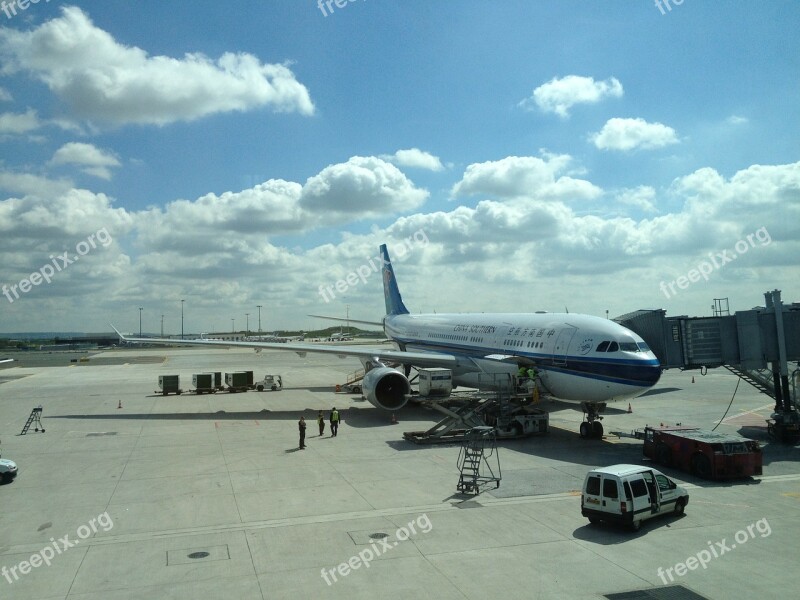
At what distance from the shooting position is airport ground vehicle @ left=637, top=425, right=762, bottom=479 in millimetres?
18422

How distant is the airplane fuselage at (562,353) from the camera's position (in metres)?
23.0

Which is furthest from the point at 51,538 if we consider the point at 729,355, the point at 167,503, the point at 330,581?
the point at 729,355

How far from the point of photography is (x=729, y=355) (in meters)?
25.9

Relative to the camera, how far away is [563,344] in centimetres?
2564

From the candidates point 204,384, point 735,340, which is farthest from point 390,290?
point 735,340

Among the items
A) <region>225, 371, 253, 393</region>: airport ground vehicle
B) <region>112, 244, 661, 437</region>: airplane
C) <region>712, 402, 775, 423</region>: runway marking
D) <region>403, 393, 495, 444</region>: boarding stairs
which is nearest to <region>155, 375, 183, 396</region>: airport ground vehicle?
<region>225, 371, 253, 393</region>: airport ground vehicle

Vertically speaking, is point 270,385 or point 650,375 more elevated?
point 650,375

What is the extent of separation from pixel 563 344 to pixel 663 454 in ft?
21.3

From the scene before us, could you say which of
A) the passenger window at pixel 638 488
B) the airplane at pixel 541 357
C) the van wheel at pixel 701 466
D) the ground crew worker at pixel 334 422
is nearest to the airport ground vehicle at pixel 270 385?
the airplane at pixel 541 357

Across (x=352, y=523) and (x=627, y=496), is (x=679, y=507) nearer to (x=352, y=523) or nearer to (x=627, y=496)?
(x=627, y=496)
